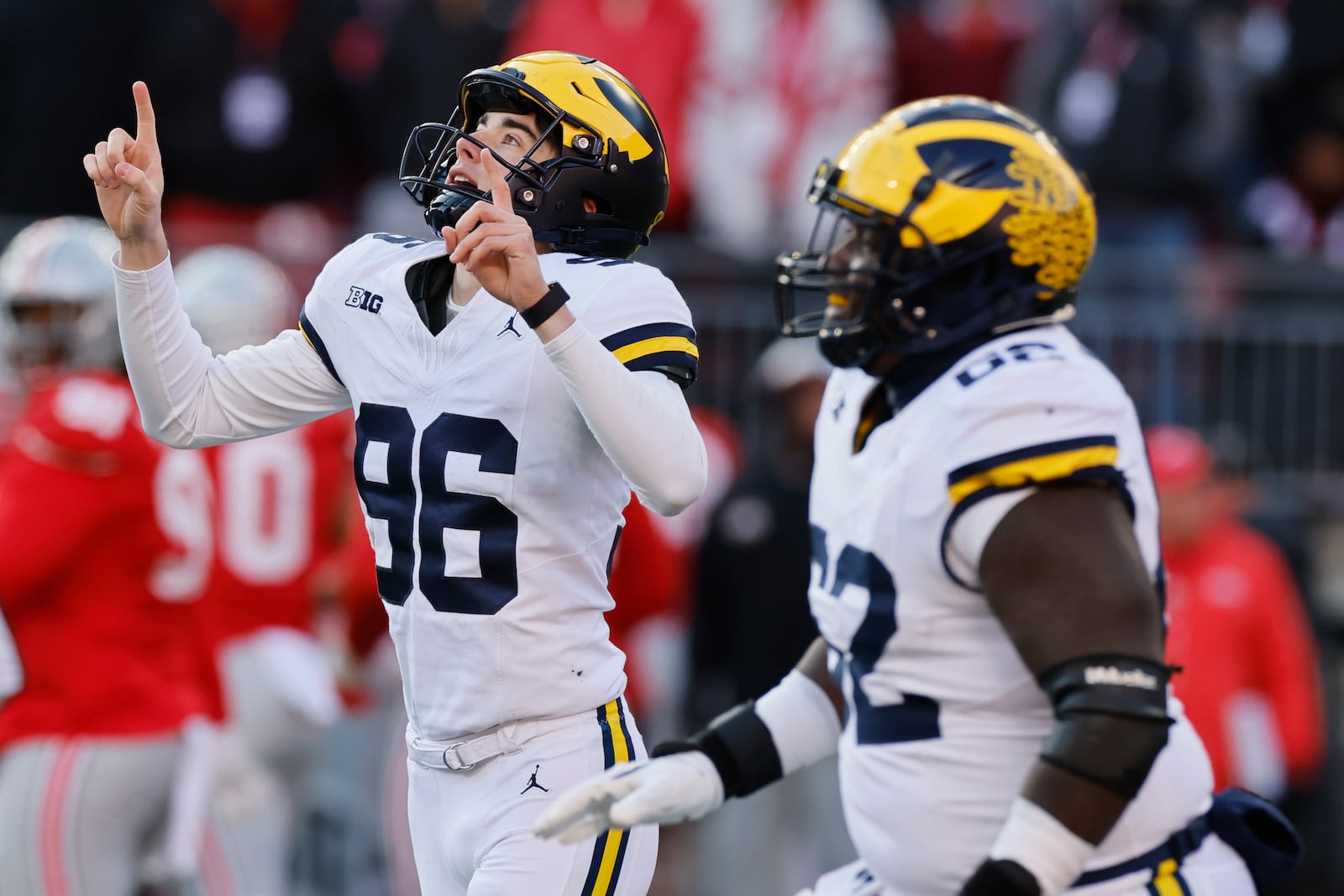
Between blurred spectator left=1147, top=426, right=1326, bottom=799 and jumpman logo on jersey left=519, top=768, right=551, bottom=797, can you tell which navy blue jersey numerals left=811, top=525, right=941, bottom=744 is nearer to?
jumpman logo on jersey left=519, top=768, right=551, bottom=797

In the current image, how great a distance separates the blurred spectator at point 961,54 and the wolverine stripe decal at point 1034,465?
16.8 ft

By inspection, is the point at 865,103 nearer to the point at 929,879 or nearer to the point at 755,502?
the point at 755,502

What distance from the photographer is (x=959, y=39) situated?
25.2 feet

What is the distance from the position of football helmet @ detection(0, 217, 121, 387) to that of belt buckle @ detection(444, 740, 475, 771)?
76.8 inches

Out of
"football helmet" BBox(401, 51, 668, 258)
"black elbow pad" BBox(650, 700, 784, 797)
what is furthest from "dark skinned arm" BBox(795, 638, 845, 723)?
"football helmet" BBox(401, 51, 668, 258)

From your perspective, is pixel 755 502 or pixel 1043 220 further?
pixel 755 502

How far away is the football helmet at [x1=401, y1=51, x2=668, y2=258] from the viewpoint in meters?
2.83

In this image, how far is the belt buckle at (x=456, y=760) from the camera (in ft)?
9.12

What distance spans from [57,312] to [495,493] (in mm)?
2169

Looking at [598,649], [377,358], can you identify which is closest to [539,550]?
[598,649]

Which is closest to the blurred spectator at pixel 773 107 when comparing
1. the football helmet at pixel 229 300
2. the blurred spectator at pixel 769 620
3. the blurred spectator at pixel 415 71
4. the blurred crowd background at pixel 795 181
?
the blurred crowd background at pixel 795 181

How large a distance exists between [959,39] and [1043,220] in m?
4.92

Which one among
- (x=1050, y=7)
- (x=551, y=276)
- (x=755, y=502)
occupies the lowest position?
(x=755, y=502)

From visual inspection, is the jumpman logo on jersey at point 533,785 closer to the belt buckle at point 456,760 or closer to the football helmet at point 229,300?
the belt buckle at point 456,760
